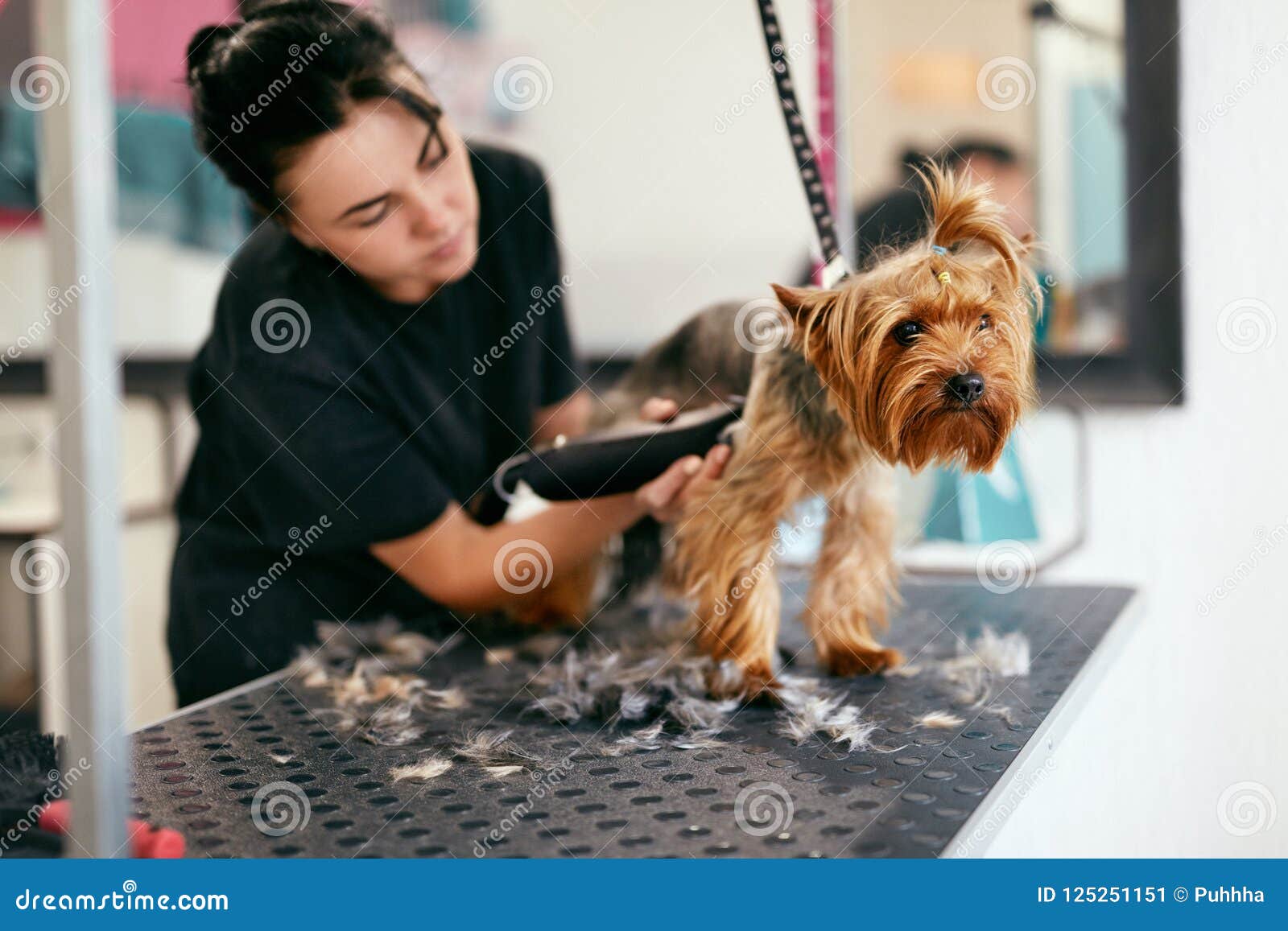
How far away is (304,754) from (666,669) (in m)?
0.40

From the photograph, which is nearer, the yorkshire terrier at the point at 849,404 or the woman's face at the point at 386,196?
the yorkshire terrier at the point at 849,404

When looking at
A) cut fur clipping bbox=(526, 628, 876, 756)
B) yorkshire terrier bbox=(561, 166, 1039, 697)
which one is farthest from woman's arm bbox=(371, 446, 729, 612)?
cut fur clipping bbox=(526, 628, 876, 756)

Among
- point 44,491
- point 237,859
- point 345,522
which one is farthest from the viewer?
point 44,491

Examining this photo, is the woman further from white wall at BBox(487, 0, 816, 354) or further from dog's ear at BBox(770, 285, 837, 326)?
white wall at BBox(487, 0, 816, 354)

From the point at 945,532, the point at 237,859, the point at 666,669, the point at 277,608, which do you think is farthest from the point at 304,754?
the point at 945,532

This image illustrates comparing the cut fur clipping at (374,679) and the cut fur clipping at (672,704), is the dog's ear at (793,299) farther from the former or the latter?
the cut fur clipping at (374,679)

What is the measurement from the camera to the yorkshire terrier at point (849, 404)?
1.02 m

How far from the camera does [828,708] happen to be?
1148 millimetres

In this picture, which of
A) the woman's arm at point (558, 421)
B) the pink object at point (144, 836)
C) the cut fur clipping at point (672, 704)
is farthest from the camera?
the woman's arm at point (558, 421)

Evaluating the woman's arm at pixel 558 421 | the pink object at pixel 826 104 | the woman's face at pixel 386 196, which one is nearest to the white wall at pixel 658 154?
the pink object at pixel 826 104

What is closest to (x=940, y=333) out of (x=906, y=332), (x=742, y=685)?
(x=906, y=332)

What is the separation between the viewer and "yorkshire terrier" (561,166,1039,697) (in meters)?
1.02

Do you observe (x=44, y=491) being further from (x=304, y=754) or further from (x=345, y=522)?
(x=304, y=754)

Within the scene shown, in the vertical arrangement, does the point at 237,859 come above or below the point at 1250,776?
above
